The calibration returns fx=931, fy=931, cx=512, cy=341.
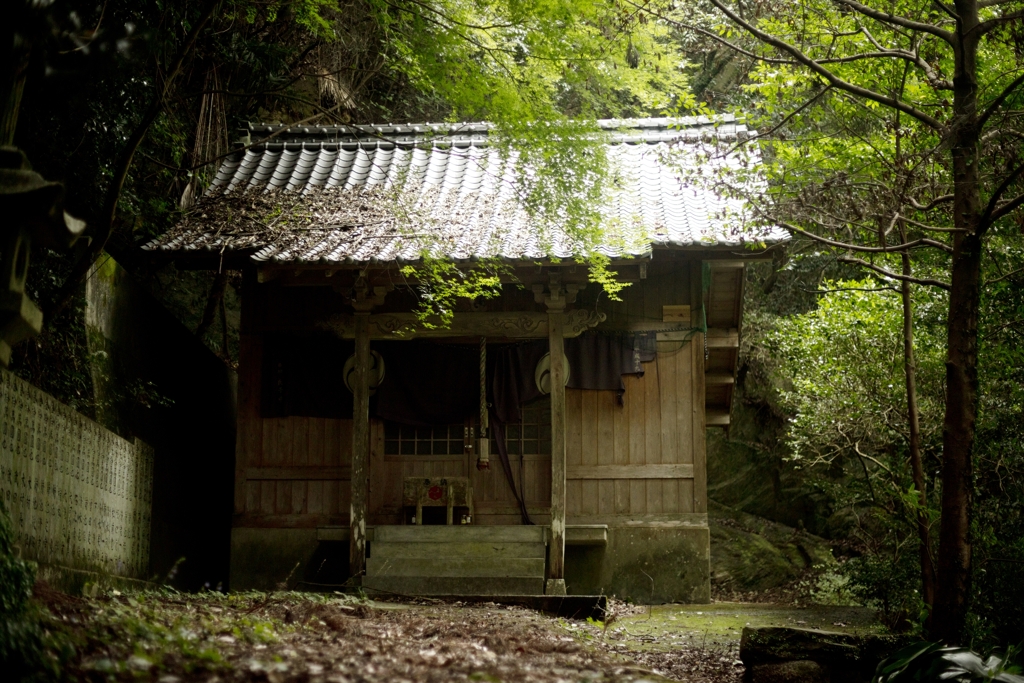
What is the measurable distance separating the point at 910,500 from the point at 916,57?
3.68 m

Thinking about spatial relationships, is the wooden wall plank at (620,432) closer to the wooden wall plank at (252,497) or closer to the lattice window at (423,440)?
the lattice window at (423,440)

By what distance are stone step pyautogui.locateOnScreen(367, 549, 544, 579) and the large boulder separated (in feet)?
12.1

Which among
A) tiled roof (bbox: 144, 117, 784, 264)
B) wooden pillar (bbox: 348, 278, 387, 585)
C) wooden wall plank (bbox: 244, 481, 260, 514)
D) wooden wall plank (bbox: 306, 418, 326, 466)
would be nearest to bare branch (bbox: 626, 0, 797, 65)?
tiled roof (bbox: 144, 117, 784, 264)

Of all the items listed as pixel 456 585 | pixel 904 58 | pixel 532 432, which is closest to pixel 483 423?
pixel 532 432

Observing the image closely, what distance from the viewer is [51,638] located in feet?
14.9

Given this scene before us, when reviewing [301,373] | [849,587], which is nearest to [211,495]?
[301,373]

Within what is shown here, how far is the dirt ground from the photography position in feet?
15.1

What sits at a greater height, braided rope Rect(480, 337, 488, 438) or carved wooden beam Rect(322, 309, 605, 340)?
carved wooden beam Rect(322, 309, 605, 340)

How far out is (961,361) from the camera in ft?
21.5

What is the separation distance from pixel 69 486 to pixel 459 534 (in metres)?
4.34

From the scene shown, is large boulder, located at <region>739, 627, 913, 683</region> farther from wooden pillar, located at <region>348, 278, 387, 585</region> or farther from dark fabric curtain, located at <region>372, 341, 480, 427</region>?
dark fabric curtain, located at <region>372, 341, 480, 427</region>

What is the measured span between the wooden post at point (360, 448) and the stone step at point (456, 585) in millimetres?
338

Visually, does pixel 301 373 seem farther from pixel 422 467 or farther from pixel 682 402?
pixel 682 402

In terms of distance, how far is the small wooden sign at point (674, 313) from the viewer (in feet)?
38.4
